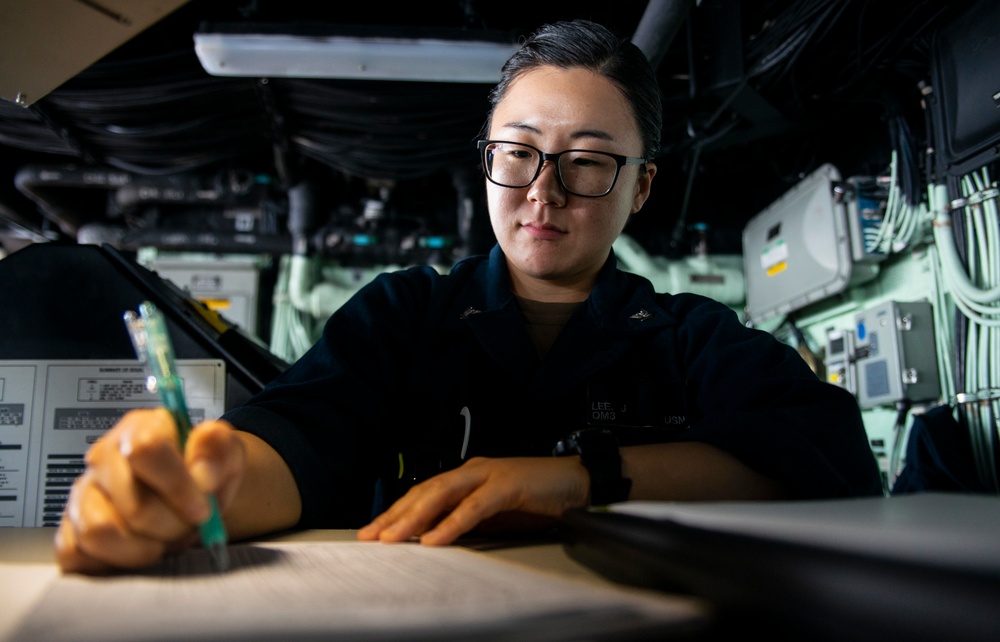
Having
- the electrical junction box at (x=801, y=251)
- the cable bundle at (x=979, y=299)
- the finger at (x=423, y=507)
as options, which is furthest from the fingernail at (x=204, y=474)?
the electrical junction box at (x=801, y=251)

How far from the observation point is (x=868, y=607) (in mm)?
262

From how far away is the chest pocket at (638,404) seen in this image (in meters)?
0.94

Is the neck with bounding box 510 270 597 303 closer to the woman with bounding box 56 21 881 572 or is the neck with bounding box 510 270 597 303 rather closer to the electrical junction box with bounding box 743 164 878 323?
the woman with bounding box 56 21 881 572

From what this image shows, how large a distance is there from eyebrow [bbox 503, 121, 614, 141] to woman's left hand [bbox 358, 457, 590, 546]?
1.72 feet

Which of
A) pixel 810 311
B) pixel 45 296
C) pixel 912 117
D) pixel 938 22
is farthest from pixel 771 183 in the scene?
pixel 45 296

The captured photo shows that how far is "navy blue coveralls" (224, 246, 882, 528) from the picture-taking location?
0.84m

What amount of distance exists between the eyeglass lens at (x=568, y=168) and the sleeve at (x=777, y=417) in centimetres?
28

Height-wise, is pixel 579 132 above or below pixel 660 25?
below

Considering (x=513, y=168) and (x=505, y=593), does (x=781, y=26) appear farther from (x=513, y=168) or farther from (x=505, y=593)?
(x=505, y=593)

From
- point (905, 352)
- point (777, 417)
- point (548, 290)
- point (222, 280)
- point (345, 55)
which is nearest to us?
point (777, 417)

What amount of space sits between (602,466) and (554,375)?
12.2 inches

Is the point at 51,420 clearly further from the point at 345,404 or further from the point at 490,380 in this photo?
the point at 490,380

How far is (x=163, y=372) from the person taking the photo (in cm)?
40

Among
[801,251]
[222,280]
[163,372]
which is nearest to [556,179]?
[163,372]
